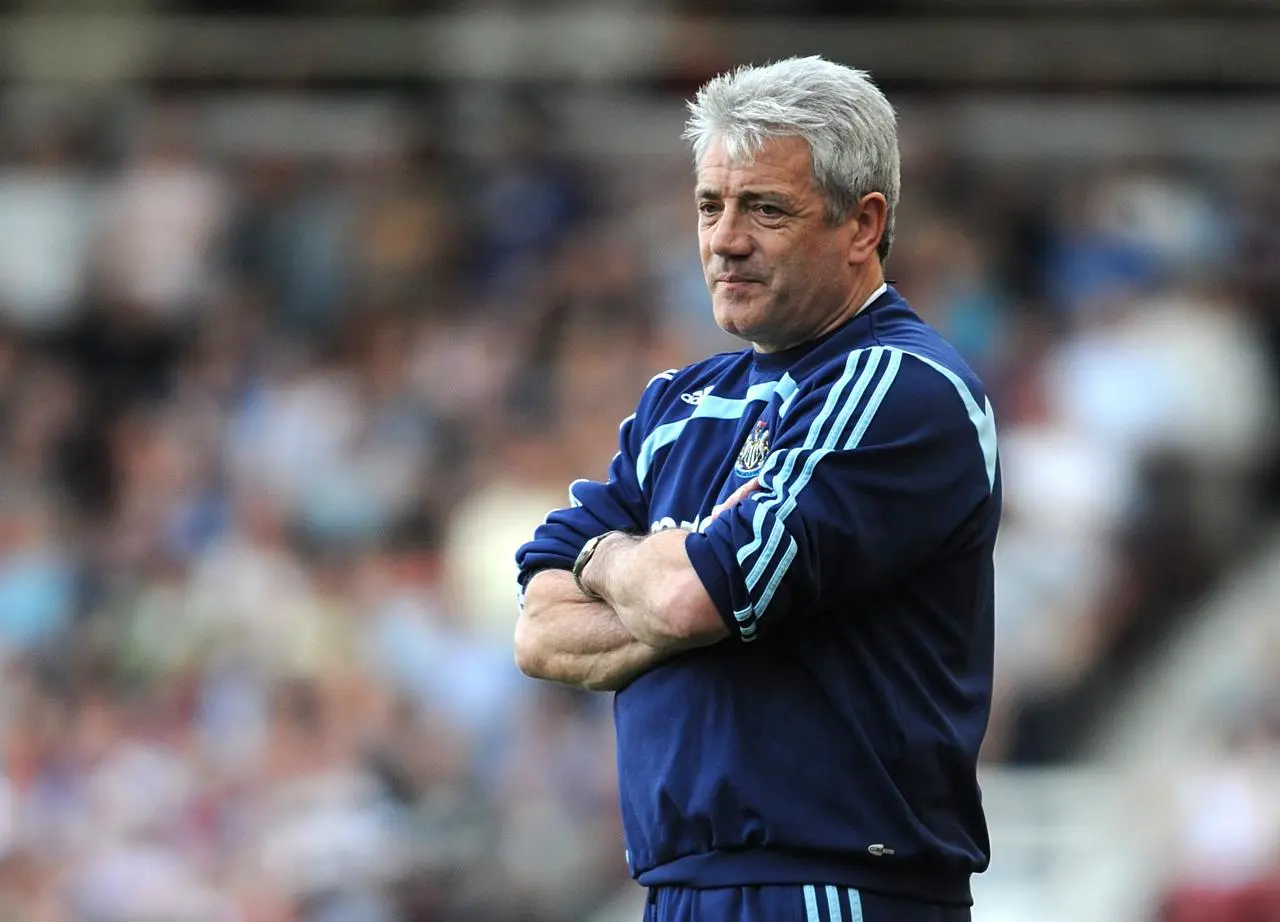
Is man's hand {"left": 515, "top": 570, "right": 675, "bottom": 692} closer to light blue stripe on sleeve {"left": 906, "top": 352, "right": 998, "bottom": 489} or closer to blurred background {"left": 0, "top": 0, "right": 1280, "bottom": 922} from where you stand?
light blue stripe on sleeve {"left": 906, "top": 352, "right": 998, "bottom": 489}

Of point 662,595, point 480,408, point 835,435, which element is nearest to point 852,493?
point 835,435

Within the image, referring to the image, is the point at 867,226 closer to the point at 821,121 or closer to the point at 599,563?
the point at 821,121

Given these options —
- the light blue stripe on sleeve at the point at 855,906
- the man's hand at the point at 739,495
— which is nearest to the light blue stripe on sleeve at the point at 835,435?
the man's hand at the point at 739,495

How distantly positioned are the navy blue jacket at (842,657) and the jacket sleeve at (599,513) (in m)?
0.33

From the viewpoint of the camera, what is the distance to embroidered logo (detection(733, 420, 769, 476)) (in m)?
3.74

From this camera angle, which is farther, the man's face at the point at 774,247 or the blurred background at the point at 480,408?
the blurred background at the point at 480,408

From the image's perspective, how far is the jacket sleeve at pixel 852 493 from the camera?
3508 mm

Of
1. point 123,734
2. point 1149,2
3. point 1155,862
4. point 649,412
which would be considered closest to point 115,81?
point 123,734

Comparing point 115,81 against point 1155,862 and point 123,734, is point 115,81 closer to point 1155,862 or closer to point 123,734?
point 123,734

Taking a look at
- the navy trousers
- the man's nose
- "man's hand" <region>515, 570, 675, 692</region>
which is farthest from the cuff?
the man's nose

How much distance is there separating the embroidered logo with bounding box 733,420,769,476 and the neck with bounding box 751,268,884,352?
160 millimetres

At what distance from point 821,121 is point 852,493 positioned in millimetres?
640

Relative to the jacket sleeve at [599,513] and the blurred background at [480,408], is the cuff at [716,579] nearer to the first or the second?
the jacket sleeve at [599,513]

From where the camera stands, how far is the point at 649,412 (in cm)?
414
